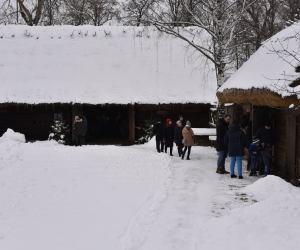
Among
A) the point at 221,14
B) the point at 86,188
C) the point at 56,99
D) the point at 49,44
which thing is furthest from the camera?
the point at 49,44

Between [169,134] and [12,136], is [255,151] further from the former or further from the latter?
[12,136]

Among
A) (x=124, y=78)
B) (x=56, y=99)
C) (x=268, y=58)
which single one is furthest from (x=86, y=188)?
(x=124, y=78)

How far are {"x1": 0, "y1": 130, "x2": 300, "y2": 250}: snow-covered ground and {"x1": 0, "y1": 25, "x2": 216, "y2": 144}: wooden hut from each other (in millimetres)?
7418

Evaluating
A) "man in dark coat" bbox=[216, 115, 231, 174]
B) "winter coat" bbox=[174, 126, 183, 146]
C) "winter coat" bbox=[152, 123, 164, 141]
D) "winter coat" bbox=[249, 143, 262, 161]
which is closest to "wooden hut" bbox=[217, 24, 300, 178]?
"winter coat" bbox=[249, 143, 262, 161]

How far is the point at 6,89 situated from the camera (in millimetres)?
17688

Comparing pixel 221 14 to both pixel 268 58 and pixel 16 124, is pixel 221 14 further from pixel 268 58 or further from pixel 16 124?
pixel 16 124

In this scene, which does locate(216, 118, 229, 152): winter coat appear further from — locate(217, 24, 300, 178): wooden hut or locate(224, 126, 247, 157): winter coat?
locate(217, 24, 300, 178): wooden hut

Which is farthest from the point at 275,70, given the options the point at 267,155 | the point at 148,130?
Answer: the point at 148,130

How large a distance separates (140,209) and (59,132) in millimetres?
12138

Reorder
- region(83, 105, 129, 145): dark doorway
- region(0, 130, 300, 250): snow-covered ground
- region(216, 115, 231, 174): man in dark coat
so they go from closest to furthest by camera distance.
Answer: region(0, 130, 300, 250): snow-covered ground, region(216, 115, 231, 174): man in dark coat, region(83, 105, 129, 145): dark doorway

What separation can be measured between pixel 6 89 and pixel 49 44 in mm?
4469

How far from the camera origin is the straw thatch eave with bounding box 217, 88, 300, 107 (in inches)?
293

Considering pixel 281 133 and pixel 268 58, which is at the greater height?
pixel 268 58

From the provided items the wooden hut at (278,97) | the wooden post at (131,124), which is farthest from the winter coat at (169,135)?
the wooden post at (131,124)
